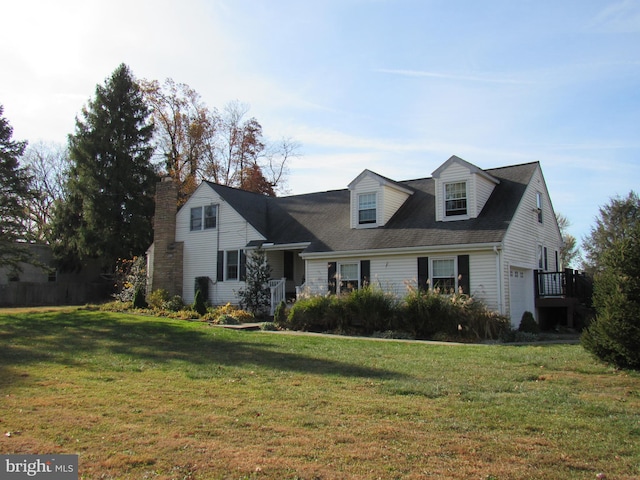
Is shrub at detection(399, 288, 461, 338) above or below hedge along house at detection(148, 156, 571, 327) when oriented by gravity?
below

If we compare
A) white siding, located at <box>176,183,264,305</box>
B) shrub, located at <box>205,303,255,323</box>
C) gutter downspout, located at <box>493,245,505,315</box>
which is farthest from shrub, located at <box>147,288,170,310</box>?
gutter downspout, located at <box>493,245,505,315</box>

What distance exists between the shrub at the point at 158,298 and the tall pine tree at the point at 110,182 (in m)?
11.2

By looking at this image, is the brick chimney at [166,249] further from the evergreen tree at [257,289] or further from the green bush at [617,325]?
the green bush at [617,325]

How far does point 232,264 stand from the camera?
79.5 ft

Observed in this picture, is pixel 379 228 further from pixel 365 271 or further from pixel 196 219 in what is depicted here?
pixel 196 219

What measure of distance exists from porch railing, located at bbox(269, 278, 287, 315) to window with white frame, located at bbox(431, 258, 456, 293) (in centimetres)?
648

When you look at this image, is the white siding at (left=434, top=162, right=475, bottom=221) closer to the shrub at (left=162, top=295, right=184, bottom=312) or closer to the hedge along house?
the hedge along house

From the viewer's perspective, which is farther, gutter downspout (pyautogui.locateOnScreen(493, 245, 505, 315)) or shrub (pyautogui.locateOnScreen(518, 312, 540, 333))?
shrub (pyautogui.locateOnScreen(518, 312, 540, 333))

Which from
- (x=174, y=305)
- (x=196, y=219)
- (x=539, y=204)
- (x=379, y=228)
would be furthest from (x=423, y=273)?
(x=196, y=219)

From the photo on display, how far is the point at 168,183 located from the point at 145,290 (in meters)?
5.36

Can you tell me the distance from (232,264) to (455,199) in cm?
1039

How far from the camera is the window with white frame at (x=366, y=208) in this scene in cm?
2150

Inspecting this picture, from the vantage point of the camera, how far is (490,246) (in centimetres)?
1712

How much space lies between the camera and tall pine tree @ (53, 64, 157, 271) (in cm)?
3422
